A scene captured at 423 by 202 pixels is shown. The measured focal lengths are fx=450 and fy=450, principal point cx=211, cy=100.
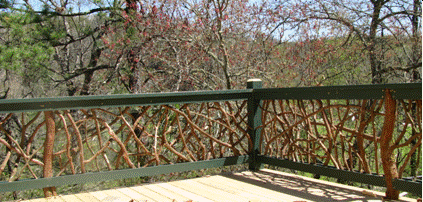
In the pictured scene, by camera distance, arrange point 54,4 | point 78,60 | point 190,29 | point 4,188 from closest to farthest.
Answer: point 4,188 → point 190,29 → point 54,4 → point 78,60

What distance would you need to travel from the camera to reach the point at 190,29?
24.6ft

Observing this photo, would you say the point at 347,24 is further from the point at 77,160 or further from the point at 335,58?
the point at 77,160

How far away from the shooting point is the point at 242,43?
7.88 metres

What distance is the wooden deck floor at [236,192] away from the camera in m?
3.68

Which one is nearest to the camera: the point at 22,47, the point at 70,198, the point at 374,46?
the point at 70,198

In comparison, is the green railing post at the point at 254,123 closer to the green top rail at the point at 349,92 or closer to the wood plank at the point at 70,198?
the green top rail at the point at 349,92

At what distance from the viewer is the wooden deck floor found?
3684mm

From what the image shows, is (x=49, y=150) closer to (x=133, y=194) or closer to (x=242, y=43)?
(x=133, y=194)

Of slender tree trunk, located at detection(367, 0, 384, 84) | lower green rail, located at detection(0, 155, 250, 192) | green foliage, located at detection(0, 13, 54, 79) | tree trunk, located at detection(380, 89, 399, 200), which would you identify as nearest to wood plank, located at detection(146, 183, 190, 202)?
lower green rail, located at detection(0, 155, 250, 192)

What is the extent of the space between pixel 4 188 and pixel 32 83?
21.1ft

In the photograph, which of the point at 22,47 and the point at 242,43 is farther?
the point at 22,47

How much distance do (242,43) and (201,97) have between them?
11.8ft

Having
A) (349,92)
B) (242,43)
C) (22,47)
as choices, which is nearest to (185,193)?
(349,92)

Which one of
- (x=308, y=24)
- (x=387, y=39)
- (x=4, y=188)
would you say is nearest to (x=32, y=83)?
(x=308, y=24)
